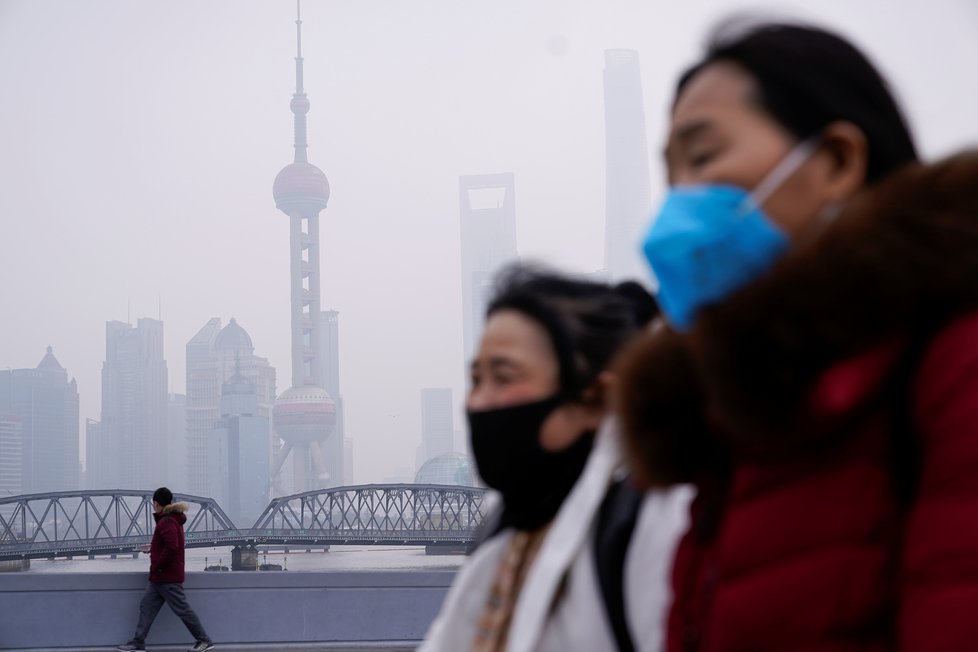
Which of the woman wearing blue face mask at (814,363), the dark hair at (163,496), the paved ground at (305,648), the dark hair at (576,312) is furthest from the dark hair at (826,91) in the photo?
the dark hair at (163,496)

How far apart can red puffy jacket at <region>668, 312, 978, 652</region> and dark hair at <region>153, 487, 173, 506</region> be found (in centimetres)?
854

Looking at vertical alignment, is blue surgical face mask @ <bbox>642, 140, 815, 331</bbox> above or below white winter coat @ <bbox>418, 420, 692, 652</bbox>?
above

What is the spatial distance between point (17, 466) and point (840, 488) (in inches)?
7243

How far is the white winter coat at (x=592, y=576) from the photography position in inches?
Result: 54.3

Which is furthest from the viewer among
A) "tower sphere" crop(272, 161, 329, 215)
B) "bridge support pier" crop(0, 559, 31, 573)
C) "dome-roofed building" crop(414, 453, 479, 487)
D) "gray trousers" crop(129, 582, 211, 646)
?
"tower sphere" crop(272, 161, 329, 215)

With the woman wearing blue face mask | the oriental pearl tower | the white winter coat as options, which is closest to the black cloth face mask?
the white winter coat

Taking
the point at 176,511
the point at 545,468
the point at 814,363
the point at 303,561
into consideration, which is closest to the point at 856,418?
the point at 814,363

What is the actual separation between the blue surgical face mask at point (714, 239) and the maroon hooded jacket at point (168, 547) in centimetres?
814

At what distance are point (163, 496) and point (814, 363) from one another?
8.80m

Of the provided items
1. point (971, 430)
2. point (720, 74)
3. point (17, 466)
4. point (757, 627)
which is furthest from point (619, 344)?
point (17, 466)

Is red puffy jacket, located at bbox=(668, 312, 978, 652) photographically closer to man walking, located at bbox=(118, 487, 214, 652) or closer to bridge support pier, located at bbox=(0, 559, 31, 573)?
man walking, located at bbox=(118, 487, 214, 652)

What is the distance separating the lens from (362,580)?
9.08 meters

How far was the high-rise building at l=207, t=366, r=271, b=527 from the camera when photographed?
149 metres

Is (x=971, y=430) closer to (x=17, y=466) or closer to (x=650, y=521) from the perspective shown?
(x=650, y=521)
